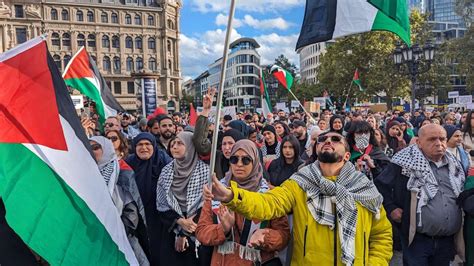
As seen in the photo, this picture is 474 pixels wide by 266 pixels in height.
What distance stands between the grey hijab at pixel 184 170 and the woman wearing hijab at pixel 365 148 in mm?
2001

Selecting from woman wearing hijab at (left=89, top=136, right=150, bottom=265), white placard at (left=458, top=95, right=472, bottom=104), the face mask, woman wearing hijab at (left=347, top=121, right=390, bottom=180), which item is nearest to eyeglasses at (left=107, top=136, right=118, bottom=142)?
→ woman wearing hijab at (left=89, top=136, right=150, bottom=265)

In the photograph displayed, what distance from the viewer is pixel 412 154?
3.17 m

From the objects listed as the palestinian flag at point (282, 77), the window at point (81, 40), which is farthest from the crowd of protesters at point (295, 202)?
the window at point (81, 40)

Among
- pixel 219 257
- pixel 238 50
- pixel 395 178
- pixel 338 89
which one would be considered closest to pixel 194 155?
pixel 219 257

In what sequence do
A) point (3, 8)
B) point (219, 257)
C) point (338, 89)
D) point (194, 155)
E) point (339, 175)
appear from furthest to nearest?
point (3, 8) → point (338, 89) → point (194, 155) → point (219, 257) → point (339, 175)

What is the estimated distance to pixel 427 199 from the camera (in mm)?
3062

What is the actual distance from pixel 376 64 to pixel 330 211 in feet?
97.4

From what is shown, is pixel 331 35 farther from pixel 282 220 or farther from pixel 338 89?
pixel 338 89

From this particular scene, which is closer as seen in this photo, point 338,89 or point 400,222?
point 400,222

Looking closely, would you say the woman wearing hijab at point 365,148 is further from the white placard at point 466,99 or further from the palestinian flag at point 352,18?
the white placard at point 466,99

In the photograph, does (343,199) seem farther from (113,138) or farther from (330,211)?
(113,138)

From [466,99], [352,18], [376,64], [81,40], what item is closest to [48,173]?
[352,18]

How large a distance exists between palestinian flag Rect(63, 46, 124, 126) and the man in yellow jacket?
17.0 ft

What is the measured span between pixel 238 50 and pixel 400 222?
98581mm
